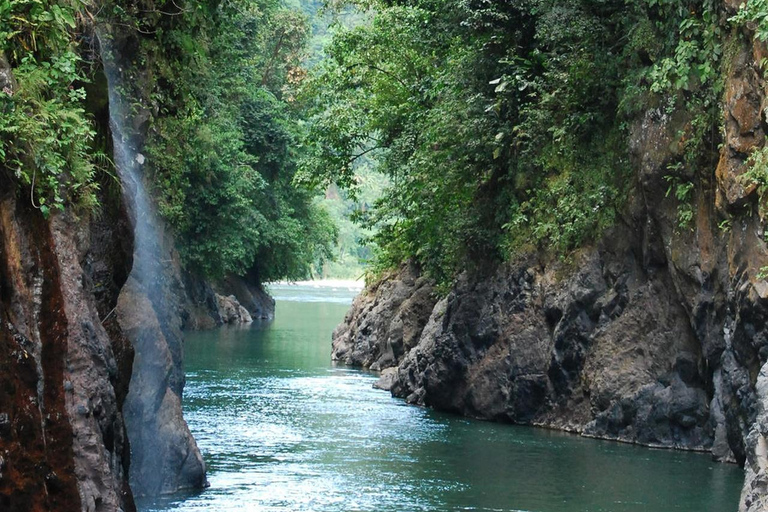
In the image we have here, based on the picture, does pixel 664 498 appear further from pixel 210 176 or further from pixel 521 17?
pixel 210 176

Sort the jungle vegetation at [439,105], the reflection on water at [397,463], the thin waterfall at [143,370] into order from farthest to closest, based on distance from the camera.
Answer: the reflection on water at [397,463] → the thin waterfall at [143,370] → the jungle vegetation at [439,105]

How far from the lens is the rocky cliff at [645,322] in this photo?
15508mm

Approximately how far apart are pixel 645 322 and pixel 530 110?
476 cm

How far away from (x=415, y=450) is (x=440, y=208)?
288 inches

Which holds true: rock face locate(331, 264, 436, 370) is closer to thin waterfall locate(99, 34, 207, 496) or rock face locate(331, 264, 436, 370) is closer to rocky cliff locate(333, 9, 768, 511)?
rocky cliff locate(333, 9, 768, 511)

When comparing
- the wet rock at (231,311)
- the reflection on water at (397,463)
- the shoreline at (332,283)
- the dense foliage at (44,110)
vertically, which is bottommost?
the reflection on water at (397,463)

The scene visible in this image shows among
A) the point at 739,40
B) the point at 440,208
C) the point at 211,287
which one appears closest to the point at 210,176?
the point at 211,287

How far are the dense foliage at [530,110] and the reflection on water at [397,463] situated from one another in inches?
151

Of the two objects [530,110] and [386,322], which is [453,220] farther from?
[386,322]

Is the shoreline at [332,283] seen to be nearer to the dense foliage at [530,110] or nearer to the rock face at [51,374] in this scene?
the dense foliage at [530,110]

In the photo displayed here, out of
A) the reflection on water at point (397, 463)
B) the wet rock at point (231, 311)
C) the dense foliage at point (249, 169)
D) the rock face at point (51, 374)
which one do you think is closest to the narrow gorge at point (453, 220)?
the rock face at point (51, 374)

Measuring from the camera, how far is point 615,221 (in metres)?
20.3

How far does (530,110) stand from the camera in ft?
71.3

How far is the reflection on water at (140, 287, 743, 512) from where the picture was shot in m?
14.4
